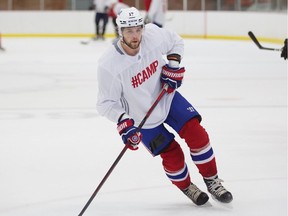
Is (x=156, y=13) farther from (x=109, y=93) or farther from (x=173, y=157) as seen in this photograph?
(x=109, y=93)

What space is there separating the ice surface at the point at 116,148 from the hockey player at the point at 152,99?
0.50 feet

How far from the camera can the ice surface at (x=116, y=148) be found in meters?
3.28

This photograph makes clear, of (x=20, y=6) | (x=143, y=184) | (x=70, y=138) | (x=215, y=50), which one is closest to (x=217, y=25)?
(x=215, y=50)

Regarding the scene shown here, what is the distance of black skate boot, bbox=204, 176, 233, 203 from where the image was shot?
320 centimetres

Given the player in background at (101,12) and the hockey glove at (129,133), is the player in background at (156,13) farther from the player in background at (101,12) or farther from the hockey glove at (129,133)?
the hockey glove at (129,133)

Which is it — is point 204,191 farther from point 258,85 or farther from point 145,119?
point 258,85

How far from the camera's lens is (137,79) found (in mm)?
3156

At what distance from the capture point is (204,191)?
3.49 meters

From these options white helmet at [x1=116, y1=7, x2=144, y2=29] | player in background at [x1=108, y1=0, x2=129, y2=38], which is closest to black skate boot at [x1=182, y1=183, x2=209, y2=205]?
white helmet at [x1=116, y1=7, x2=144, y2=29]

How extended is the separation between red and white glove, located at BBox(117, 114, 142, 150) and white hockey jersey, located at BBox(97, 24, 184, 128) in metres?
0.04

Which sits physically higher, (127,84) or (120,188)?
(127,84)

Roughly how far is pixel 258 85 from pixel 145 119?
14.3 ft

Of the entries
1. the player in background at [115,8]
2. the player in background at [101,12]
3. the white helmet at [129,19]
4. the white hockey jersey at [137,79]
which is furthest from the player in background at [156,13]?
the white helmet at [129,19]

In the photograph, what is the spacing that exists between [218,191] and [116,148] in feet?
4.53
